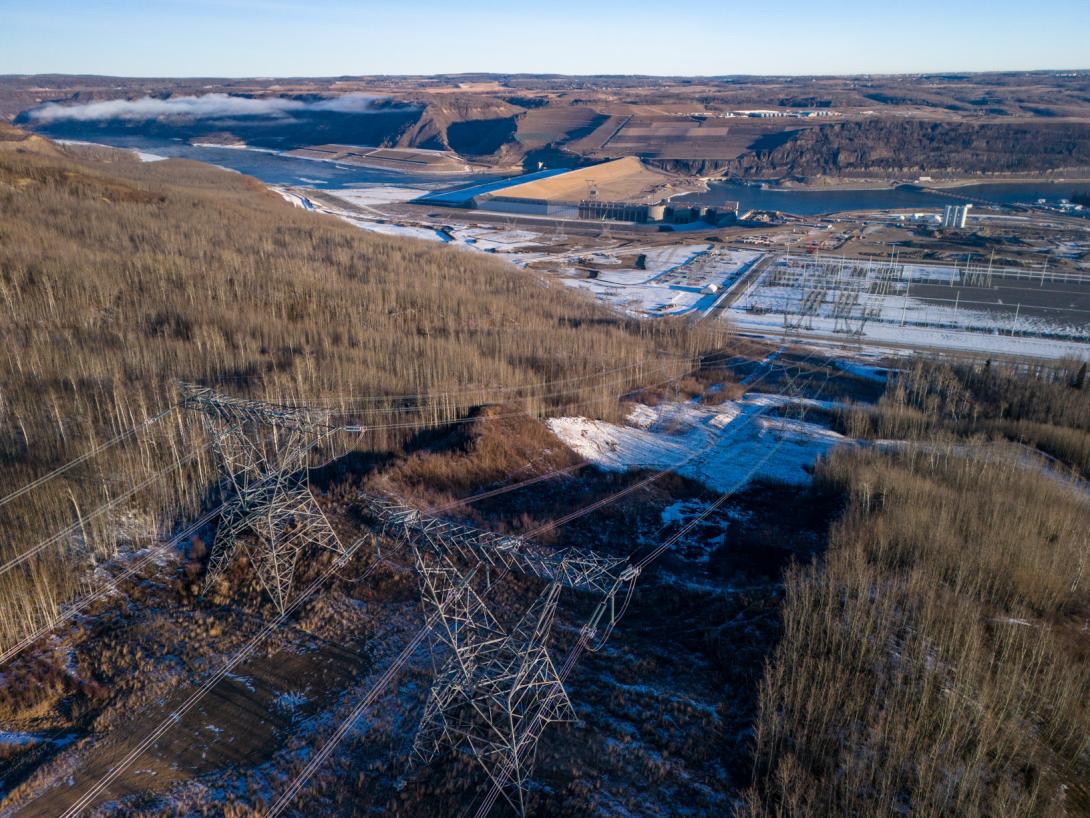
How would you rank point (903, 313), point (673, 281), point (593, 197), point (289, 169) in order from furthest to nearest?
point (289, 169)
point (593, 197)
point (673, 281)
point (903, 313)

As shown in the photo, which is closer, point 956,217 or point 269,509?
point 269,509

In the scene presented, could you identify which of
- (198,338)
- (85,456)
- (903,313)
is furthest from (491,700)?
(903,313)

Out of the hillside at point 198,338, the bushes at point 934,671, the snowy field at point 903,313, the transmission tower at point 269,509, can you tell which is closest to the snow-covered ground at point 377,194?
the hillside at point 198,338

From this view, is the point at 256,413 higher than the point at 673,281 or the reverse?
higher

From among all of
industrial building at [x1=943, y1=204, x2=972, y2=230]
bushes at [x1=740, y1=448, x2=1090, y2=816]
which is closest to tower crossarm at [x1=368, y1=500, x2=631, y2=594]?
bushes at [x1=740, y1=448, x2=1090, y2=816]

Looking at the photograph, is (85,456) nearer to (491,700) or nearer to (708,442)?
(491,700)

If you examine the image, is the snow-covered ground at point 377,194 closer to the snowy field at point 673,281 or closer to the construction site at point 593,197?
the construction site at point 593,197
